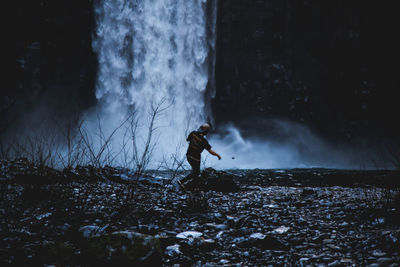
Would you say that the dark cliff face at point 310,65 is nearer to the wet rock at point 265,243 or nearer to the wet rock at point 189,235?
the wet rock at point 189,235

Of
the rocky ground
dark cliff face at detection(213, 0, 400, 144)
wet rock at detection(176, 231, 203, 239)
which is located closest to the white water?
dark cliff face at detection(213, 0, 400, 144)

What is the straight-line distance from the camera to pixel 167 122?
28438 mm

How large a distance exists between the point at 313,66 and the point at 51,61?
25.6 metres

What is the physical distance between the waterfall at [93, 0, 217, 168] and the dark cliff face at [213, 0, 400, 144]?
4237 mm

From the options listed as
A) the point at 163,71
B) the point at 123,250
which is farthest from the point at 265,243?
the point at 163,71

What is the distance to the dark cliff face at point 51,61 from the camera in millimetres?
22442

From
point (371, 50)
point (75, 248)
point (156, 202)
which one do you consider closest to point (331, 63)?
point (371, 50)

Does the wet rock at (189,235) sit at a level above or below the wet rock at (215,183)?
below

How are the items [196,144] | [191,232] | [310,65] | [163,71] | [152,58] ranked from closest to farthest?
1. [191,232]
2. [196,144]
3. [152,58]
4. [163,71]
5. [310,65]

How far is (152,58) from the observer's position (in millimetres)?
26188

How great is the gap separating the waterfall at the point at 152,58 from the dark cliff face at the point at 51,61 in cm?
128

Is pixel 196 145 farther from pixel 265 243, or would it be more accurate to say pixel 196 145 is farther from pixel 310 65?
pixel 310 65

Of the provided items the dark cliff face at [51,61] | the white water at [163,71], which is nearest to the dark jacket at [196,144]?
the white water at [163,71]

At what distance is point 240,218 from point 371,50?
34.2 meters
